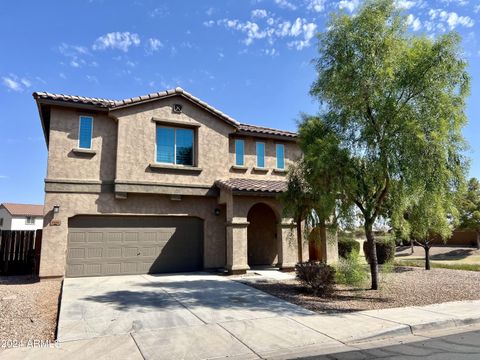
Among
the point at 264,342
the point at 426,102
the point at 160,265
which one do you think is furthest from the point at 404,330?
the point at 160,265

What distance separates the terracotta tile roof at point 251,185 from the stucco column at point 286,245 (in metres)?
1.52

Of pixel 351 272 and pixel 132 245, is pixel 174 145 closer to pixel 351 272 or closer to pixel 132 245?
pixel 132 245

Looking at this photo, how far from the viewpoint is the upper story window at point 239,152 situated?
56.5ft

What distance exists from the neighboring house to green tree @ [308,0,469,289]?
48842mm

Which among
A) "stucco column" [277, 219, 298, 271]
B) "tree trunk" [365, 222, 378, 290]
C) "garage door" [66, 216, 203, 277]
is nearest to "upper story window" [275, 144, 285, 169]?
"stucco column" [277, 219, 298, 271]

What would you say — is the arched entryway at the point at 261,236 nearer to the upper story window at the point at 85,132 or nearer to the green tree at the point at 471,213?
the upper story window at the point at 85,132

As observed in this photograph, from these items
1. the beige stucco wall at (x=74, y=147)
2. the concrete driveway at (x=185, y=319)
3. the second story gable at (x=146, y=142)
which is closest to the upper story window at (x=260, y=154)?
the second story gable at (x=146, y=142)

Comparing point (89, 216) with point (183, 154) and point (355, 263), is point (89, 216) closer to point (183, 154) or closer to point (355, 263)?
point (183, 154)

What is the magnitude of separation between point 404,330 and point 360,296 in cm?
341

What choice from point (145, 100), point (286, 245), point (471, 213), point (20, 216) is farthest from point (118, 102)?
point (20, 216)

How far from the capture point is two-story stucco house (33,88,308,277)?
45.3 feet

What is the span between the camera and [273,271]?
15312 millimetres

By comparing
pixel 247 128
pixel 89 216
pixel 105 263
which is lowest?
pixel 105 263

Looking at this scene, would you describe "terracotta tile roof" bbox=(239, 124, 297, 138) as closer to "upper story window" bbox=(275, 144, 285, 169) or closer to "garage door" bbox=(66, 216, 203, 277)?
"upper story window" bbox=(275, 144, 285, 169)
